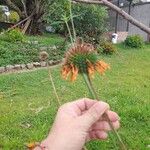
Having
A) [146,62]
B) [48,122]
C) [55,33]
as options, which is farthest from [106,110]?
[55,33]

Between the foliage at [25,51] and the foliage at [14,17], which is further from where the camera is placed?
the foliage at [14,17]

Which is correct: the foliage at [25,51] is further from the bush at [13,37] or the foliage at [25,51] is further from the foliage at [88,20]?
the foliage at [88,20]

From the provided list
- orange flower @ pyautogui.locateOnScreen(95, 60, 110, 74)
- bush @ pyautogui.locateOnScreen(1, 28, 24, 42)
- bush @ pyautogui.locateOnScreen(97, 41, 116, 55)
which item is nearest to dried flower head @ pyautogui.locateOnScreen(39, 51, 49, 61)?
orange flower @ pyautogui.locateOnScreen(95, 60, 110, 74)

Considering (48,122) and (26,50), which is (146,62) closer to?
(26,50)

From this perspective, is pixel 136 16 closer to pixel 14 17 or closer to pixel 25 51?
pixel 14 17

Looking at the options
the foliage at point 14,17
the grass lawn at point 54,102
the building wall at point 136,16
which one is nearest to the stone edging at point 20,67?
the grass lawn at point 54,102

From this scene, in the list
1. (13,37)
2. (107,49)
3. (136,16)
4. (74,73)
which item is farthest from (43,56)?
(136,16)
